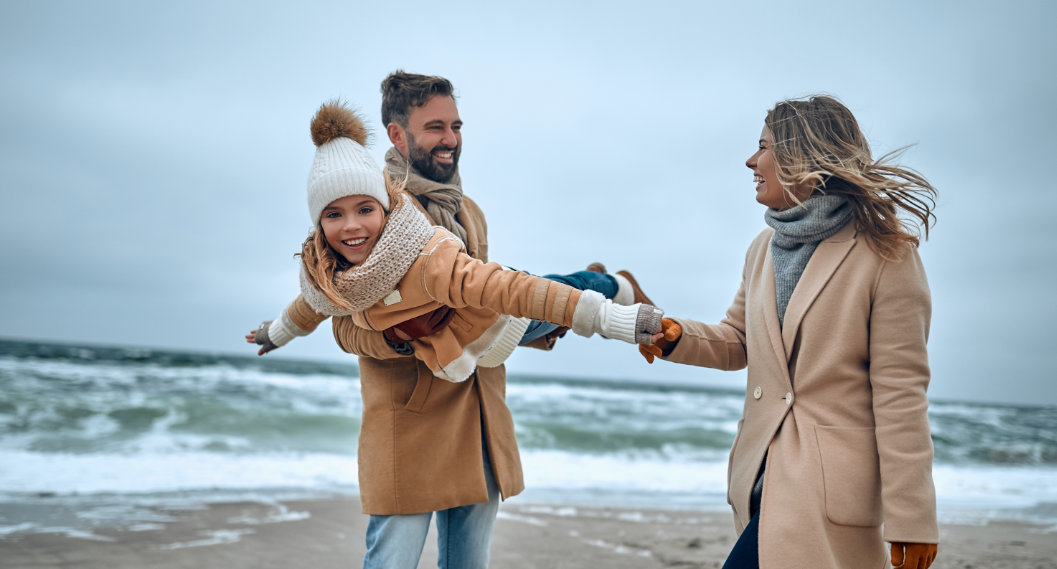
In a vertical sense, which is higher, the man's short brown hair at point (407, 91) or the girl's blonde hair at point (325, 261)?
the man's short brown hair at point (407, 91)

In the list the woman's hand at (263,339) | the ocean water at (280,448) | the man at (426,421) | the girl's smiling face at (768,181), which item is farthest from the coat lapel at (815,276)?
the ocean water at (280,448)

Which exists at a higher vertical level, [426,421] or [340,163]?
[340,163]

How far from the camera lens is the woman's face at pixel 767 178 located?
1.93m

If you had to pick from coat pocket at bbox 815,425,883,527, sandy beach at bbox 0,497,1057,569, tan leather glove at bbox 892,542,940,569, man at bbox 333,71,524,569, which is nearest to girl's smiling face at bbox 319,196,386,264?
man at bbox 333,71,524,569

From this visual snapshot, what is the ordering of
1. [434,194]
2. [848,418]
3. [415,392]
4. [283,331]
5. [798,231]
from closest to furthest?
[848,418] → [798,231] → [415,392] → [434,194] → [283,331]

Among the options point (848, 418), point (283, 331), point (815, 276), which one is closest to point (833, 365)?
point (848, 418)

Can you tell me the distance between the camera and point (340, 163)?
2016mm

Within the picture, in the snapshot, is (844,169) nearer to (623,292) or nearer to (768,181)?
(768,181)

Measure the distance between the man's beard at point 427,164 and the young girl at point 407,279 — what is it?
21 centimetres

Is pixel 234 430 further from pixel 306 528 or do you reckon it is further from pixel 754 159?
pixel 754 159

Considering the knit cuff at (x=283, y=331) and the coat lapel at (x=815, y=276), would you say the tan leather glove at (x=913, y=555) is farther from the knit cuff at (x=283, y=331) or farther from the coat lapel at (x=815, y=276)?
the knit cuff at (x=283, y=331)

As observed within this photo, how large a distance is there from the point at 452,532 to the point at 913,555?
1.32m

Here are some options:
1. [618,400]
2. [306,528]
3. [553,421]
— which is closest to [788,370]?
[306,528]

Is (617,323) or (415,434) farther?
(415,434)
